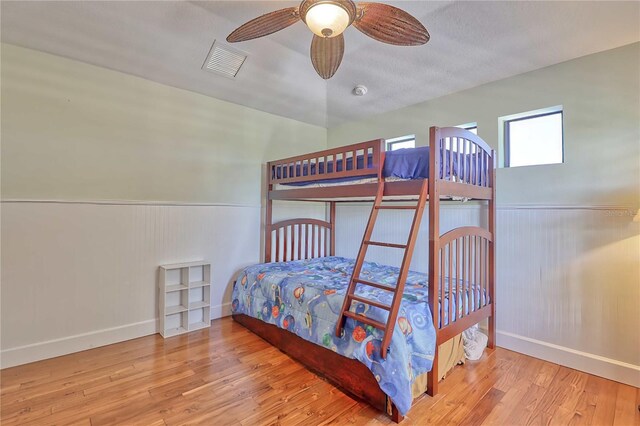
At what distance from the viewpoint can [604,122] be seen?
231 centimetres

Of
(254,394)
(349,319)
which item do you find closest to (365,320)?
(349,319)

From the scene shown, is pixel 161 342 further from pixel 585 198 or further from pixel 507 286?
pixel 585 198

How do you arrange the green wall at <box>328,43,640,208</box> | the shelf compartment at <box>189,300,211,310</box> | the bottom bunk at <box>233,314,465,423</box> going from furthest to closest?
the shelf compartment at <box>189,300,211,310</box> < the green wall at <box>328,43,640,208</box> < the bottom bunk at <box>233,314,465,423</box>

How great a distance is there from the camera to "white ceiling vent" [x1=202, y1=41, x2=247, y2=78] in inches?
105

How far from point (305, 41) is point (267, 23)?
37.7 inches

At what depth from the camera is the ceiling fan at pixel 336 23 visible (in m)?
1.48

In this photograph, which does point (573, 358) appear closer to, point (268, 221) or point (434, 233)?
point (434, 233)

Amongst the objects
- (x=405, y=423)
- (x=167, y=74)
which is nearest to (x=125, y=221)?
(x=167, y=74)

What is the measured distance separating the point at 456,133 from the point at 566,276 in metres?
1.52

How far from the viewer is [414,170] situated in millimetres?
2172

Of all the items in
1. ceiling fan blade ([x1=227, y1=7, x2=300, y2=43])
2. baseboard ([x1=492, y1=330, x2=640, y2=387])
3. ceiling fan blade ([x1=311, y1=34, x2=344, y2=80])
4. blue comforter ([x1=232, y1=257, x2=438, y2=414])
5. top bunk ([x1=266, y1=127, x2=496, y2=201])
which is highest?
ceiling fan blade ([x1=227, y1=7, x2=300, y2=43])

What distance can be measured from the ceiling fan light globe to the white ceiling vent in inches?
56.1

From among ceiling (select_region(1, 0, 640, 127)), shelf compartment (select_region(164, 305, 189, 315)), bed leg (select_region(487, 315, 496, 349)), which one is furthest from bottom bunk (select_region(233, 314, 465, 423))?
ceiling (select_region(1, 0, 640, 127))

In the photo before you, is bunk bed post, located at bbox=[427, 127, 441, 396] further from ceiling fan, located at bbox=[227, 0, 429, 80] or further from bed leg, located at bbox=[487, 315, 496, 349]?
bed leg, located at bbox=[487, 315, 496, 349]
